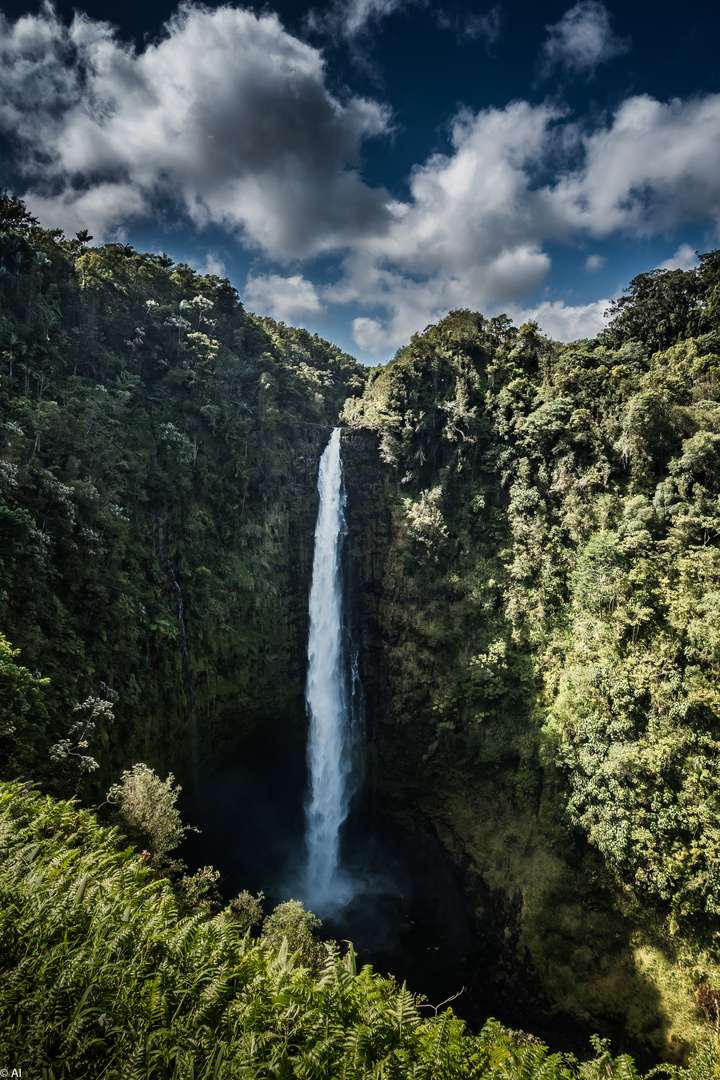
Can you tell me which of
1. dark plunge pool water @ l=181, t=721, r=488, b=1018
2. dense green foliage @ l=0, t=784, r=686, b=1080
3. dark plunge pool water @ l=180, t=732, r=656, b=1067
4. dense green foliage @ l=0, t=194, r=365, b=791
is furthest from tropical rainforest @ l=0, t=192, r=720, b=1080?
dark plunge pool water @ l=181, t=721, r=488, b=1018

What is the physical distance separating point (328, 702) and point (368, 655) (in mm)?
3238

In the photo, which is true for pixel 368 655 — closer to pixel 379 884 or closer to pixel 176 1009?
pixel 379 884

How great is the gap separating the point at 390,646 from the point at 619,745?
11602 mm

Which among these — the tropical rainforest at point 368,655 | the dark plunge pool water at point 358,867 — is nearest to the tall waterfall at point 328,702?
the dark plunge pool water at point 358,867

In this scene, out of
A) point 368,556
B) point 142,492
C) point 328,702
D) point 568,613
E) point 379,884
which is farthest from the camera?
point 368,556

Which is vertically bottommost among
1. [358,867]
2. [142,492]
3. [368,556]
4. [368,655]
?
[358,867]

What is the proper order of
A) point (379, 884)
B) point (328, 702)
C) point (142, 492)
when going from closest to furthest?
point (142, 492), point (379, 884), point (328, 702)

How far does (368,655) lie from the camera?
24500 mm

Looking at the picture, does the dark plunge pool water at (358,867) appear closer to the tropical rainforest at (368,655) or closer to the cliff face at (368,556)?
the tropical rainforest at (368,655)

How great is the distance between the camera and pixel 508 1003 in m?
14.8

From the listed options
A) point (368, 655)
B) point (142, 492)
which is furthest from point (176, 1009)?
point (368, 655)

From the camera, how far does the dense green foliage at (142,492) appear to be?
1391 centimetres

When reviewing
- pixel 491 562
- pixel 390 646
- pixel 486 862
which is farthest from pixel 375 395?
pixel 486 862

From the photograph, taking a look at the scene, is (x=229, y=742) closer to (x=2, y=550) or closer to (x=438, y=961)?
(x=438, y=961)
